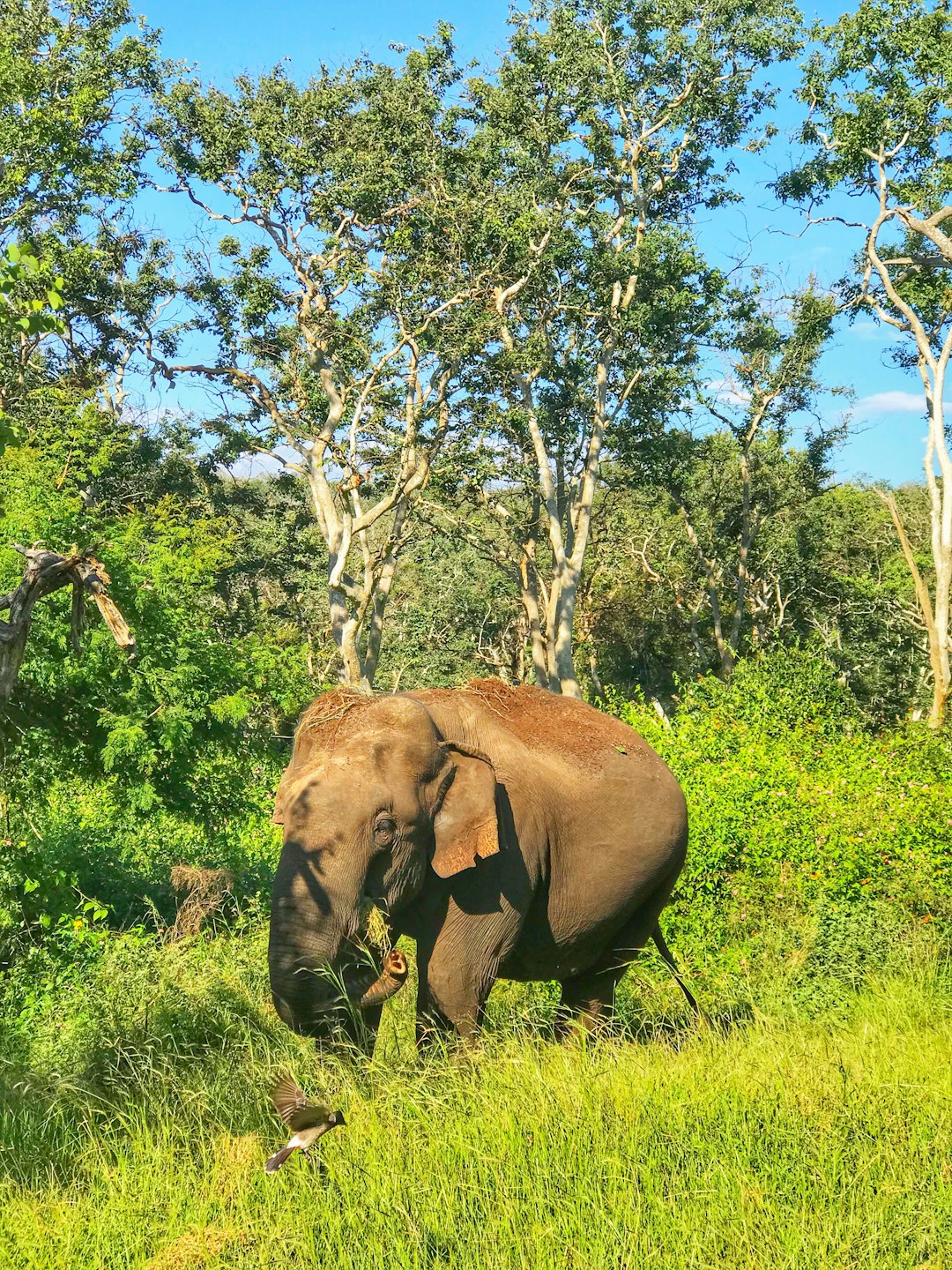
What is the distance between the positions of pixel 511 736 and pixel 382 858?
4.20 ft

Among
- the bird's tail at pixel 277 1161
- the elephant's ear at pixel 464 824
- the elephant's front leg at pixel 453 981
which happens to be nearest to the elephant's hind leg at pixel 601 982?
the elephant's front leg at pixel 453 981

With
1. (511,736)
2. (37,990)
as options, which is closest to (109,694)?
(37,990)

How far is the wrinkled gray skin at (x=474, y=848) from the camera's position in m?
4.89

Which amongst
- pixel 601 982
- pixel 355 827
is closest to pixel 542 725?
pixel 601 982

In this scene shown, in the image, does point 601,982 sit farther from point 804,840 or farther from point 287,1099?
point 804,840

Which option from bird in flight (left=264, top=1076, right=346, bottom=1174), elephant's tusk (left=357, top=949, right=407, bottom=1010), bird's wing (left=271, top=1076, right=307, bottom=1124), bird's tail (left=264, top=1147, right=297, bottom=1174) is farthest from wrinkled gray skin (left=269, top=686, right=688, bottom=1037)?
bird's tail (left=264, top=1147, right=297, bottom=1174)

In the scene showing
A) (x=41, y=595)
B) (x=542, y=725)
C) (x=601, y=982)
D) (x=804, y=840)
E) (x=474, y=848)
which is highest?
(x=41, y=595)

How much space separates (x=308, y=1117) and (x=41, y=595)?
99.5 inches

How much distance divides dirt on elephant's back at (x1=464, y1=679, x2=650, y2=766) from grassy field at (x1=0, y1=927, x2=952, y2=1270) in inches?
54.9

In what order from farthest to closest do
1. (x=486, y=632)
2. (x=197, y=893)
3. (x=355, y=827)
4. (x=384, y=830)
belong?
(x=486, y=632) → (x=197, y=893) → (x=384, y=830) → (x=355, y=827)

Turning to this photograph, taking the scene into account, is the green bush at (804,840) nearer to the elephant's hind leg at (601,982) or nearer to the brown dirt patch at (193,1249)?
the elephant's hind leg at (601,982)

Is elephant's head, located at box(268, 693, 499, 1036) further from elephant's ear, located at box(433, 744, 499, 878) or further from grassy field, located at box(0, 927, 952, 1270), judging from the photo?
grassy field, located at box(0, 927, 952, 1270)

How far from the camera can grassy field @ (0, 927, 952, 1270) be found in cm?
393

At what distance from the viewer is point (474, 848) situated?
5324 mm
